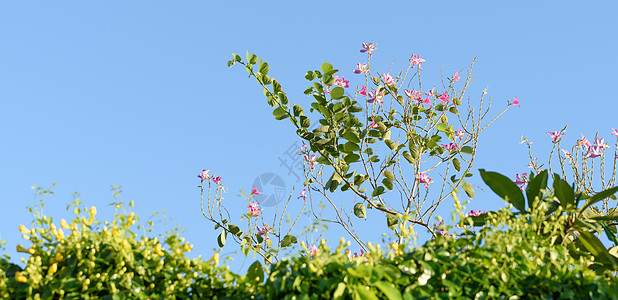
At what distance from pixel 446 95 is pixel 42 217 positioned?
10.4 feet

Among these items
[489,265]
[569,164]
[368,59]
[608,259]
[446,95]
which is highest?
[368,59]

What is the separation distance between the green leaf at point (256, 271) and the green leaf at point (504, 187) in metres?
1.30

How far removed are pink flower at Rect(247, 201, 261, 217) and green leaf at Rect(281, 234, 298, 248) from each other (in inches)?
13.1

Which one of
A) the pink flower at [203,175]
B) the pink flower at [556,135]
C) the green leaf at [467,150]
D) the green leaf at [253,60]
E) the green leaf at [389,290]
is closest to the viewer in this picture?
the green leaf at [389,290]

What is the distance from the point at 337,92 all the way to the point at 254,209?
47.2 inches


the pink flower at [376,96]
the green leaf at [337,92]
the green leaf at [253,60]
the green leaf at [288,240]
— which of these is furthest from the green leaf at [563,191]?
the green leaf at [253,60]

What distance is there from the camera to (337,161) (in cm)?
398

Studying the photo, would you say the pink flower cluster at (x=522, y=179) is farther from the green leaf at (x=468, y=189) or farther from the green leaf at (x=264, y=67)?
the green leaf at (x=264, y=67)

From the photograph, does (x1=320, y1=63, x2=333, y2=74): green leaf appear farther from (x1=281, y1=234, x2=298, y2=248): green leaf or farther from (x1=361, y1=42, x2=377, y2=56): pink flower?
(x1=281, y1=234, x2=298, y2=248): green leaf

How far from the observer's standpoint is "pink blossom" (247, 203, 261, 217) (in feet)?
14.3

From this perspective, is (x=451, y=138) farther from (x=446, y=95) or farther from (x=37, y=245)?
(x=37, y=245)

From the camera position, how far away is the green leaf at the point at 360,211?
386cm

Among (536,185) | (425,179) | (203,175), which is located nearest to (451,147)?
(425,179)

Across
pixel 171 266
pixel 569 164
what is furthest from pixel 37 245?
pixel 569 164
